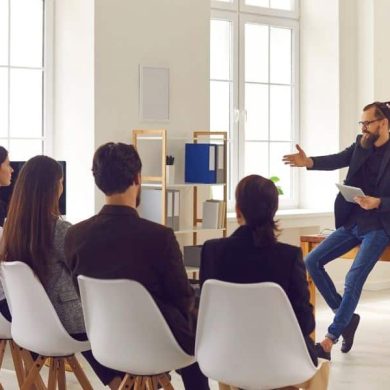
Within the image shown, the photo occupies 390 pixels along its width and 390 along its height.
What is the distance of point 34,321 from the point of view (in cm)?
359

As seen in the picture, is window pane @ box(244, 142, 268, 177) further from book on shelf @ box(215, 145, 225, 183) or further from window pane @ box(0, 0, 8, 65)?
window pane @ box(0, 0, 8, 65)

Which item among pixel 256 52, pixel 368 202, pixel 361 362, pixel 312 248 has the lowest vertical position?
pixel 361 362

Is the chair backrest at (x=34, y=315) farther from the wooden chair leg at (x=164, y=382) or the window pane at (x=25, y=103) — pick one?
the window pane at (x=25, y=103)

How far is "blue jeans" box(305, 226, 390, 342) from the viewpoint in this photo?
541cm

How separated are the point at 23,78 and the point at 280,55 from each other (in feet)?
9.18

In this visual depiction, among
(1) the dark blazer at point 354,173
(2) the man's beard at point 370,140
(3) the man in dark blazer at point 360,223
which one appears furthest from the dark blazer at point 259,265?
(2) the man's beard at point 370,140

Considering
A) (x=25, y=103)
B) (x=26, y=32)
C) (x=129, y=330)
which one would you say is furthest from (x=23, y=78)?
(x=129, y=330)

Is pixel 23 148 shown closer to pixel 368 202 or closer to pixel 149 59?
pixel 149 59

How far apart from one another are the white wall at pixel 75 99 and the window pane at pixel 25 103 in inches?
5.3

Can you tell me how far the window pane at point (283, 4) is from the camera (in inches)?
326

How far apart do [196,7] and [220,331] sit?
13.9 feet

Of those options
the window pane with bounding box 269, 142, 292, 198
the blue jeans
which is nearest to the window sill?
the window pane with bounding box 269, 142, 292, 198

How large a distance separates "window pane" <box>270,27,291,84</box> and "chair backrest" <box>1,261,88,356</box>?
5068mm

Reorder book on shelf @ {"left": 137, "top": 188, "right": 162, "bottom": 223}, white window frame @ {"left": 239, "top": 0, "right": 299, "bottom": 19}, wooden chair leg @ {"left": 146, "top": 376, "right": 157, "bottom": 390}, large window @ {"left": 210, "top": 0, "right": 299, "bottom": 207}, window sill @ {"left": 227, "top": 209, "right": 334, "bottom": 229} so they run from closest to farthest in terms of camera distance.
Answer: wooden chair leg @ {"left": 146, "top": 376, "right": 157, "bottom": 390} < book on shelf @ {"left": 137, "top": 188, "right": 162, "bottom": 223} < window sill @ {"left": 227, "top": 209, "right": 334, "bottom": 229} < large window @ {"left": 210, "top": 0, "right": 299, "bottom": 207} < white window frame @ {"left": 239, "top": 0, "right": 299, "bottom": 19}
